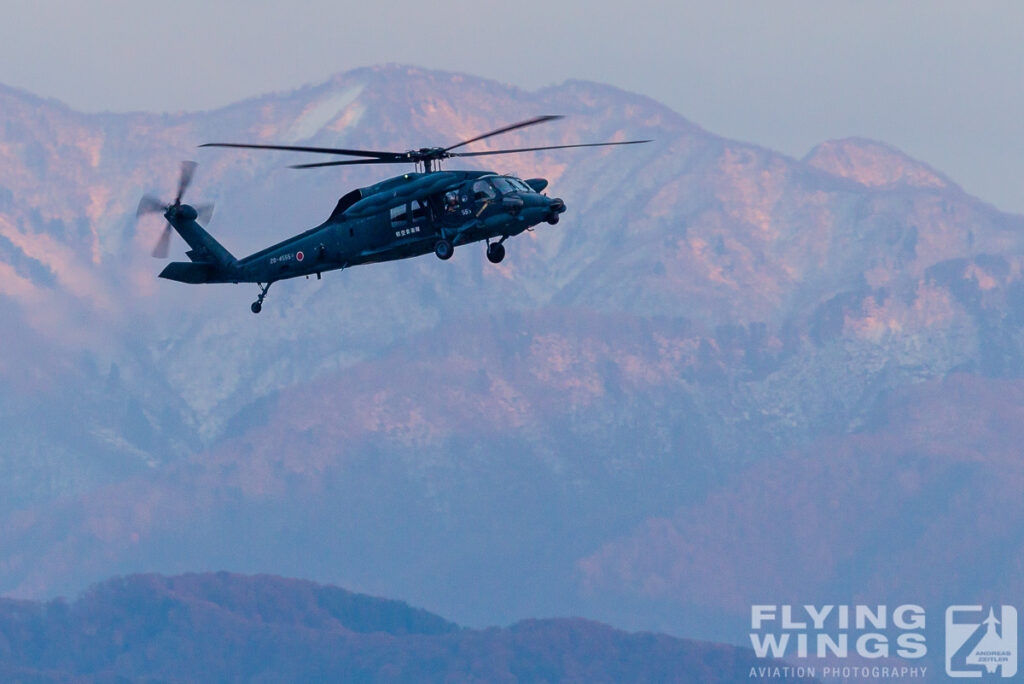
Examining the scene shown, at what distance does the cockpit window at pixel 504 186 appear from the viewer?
122562mm

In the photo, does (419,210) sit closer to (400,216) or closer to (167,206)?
(400,216)

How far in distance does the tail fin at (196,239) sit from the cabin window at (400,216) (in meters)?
13.9

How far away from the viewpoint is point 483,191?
123m

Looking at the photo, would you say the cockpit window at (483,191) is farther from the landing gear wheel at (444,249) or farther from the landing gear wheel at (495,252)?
the landing gear wheel at (444,249)

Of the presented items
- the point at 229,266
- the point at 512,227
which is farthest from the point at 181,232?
the point at 512,227

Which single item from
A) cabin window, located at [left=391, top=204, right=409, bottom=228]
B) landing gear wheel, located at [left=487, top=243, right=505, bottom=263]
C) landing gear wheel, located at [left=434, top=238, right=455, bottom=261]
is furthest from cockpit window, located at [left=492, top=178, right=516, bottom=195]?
cabin window, located at [left=391, top=204, right=409, bottom=228]

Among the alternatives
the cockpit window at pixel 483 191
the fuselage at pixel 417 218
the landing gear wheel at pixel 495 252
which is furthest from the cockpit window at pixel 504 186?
the landing gear wheel at pixel 495 252

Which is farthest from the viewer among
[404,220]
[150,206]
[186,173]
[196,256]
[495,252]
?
[196,256]

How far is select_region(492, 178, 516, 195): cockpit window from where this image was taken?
122562mm

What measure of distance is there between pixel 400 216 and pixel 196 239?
17.5m

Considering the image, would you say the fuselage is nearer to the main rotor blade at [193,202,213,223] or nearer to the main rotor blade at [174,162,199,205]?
the main rotor blade at [174,162,199,205]

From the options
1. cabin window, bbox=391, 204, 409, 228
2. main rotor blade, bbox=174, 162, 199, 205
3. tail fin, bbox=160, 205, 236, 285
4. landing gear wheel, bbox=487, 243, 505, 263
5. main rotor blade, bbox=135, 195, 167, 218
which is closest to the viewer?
landing gear wheel, bbox=487, 243, 505, 263

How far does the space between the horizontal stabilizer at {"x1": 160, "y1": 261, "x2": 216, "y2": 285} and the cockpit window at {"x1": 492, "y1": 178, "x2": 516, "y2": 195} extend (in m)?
21.0

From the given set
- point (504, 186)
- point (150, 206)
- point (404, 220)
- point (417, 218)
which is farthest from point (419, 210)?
point (150, 206)
